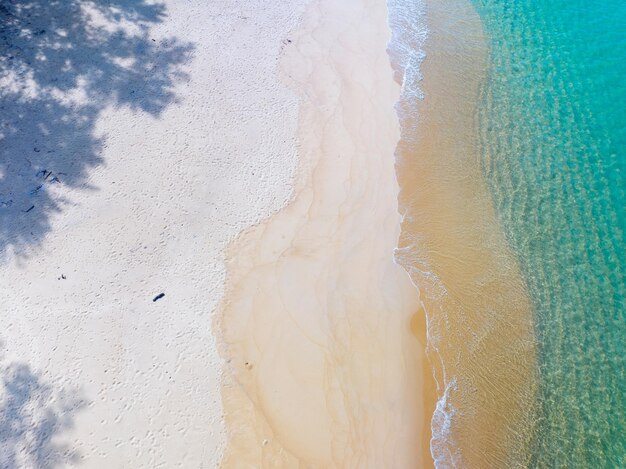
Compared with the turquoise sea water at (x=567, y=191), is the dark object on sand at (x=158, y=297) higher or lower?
lower

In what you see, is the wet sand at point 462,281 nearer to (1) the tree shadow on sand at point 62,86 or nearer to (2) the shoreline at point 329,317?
(2) the shoreline at point 329,317

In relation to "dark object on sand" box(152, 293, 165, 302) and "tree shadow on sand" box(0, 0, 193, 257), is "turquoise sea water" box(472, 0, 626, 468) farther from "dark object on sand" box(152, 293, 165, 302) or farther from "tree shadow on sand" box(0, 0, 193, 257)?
"tree shadow on sand" box(0, 0, 193, 257)

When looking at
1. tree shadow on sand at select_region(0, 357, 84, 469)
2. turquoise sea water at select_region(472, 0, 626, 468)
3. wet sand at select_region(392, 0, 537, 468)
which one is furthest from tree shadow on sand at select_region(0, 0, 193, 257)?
turquoise sea water at select_region(472, 0, 626, 468)

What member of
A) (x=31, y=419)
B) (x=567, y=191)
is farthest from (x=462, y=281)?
(x=31, y=419)

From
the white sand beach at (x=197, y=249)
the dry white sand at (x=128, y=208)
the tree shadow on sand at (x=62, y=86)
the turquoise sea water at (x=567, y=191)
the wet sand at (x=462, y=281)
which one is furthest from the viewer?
the tree shadow on sand at (x=62, y=86)

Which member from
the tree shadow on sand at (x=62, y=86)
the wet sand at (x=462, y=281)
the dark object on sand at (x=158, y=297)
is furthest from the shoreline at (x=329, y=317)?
the tree shadow on sand at (x=62, y=86)

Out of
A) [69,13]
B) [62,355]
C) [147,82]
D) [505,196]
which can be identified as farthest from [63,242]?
[505,196]

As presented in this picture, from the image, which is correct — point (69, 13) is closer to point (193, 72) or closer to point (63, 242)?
point (193, 72)
